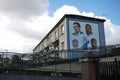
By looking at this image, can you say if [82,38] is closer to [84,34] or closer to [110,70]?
[84,34]

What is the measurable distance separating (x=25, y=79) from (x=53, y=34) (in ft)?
88.4

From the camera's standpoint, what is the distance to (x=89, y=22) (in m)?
35.4

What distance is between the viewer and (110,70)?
11.7m

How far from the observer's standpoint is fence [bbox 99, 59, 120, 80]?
11.3 metres

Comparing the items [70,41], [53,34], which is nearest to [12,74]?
[70,41]

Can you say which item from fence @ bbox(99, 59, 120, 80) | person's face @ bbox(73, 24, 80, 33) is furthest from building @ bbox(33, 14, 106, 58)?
fence @ bbox(99, 59, 120, 80)

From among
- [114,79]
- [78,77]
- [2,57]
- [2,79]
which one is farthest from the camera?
[2,57]

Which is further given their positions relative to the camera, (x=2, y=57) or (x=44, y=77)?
(x=2, y=57)

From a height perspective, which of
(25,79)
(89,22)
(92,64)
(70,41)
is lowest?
(25,79)

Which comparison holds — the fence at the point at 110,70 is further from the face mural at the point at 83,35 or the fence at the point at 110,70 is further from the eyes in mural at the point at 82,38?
the eyes in mural at the point at 82,38

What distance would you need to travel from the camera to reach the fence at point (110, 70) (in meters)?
11.3

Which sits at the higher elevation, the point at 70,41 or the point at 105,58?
the point at 70,41

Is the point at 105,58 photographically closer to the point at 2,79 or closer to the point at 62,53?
the point at 62,53

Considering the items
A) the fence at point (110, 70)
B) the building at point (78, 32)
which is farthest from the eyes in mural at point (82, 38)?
the fence at point (110, 70)
